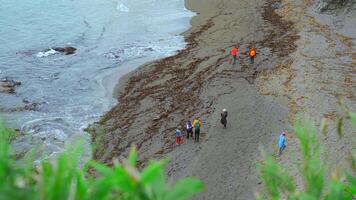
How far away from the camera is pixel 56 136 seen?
993 inches

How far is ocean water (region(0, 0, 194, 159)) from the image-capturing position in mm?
27047

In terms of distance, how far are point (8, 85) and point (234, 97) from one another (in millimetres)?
15444

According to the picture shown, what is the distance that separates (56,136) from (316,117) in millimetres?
14233

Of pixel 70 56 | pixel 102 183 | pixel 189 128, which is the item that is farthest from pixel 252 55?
pixel 102 183

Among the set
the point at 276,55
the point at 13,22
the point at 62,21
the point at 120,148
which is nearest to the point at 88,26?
the point at 62,21

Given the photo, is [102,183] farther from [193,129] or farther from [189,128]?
[193,129]

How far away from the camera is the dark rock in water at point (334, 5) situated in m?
41.9

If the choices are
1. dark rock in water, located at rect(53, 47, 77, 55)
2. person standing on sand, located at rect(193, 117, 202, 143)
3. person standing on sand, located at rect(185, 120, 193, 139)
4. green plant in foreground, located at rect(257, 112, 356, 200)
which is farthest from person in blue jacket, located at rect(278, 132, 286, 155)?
dark rock in water, located at rect(53, 47, 77, 55)

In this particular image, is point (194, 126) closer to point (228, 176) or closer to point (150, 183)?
point (228, 176)

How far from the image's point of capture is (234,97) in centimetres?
2764

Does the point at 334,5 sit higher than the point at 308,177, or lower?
lower

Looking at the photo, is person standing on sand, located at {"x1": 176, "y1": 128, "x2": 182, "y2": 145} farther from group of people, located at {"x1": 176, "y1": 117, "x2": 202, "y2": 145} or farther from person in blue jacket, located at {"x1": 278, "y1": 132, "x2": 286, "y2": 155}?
person in blue jacket, located at {"x1": 278, "y1": 132, "x2": 286, "y2": 155}

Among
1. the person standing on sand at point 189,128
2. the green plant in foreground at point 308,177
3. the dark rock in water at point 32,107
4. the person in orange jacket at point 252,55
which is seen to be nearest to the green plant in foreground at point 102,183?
the green plant in foreground at point 308,177

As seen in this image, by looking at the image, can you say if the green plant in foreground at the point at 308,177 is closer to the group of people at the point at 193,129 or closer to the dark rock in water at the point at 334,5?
the group of people at the point at 193,129
